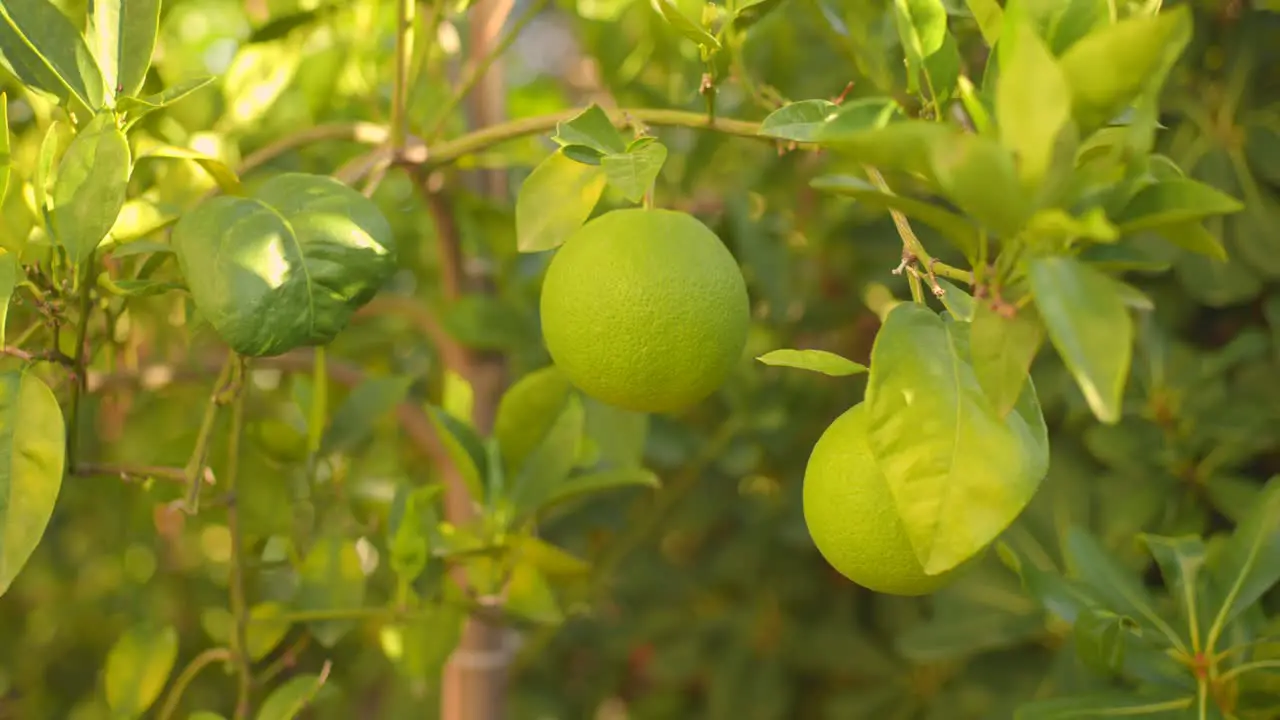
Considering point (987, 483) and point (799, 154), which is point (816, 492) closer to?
point (987, 483)

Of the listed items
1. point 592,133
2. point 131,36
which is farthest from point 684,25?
point 131,36

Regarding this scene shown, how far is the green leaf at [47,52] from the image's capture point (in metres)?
0.49

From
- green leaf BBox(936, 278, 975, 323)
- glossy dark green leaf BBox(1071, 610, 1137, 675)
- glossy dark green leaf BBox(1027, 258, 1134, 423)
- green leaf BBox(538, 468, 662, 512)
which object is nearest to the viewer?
glossy dark green leaf BBox(1027, 258, 1134, 423)

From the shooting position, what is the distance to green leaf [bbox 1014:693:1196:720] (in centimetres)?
59

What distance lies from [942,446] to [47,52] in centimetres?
44

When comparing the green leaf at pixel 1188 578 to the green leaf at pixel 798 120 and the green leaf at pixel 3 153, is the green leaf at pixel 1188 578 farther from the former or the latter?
the green leaf at pixel 3 153

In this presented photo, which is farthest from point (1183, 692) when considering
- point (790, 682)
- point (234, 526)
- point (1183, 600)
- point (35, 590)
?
point (35, 590)

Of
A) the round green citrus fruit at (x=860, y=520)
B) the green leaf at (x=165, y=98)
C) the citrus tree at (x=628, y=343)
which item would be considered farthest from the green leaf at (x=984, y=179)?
the green leaf at (x=165, y=98)

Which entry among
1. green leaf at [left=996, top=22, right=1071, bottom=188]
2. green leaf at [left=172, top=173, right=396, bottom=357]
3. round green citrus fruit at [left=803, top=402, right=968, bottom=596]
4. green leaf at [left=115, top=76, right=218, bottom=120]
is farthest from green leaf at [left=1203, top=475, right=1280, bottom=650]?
green leaf at [left=115, top=76, right=218, bottom=120]

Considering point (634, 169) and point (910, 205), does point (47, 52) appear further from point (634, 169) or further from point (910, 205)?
point (910, 205)

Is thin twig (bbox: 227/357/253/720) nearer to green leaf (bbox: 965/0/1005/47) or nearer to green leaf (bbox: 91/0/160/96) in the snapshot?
green leaf (bbox: 91/0/160/96)

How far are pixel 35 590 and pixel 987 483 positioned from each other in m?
1.28

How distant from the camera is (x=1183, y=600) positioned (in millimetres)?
623

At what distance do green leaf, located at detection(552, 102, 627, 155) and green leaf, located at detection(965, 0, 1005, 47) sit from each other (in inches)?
6.5
